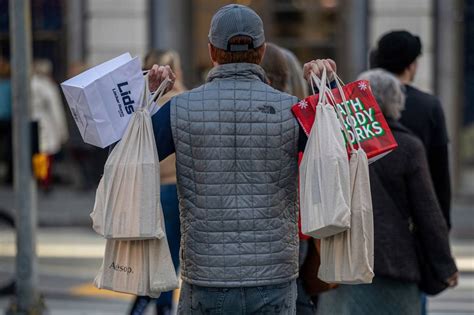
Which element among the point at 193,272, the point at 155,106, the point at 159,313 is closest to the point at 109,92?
the point at 155,106

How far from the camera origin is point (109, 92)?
13.3ft

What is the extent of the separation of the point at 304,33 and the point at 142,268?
486 inches

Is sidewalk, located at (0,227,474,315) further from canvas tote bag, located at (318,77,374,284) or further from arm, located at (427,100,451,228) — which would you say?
canvas tote bag, located at (318,77,374,284)

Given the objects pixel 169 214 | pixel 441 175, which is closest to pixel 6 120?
pixel 169 214

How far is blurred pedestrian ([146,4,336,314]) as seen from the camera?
12.6 feet

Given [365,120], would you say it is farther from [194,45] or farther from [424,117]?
[194,45]

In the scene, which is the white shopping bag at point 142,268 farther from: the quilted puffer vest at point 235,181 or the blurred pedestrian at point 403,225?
the blurred pedestrian at point 403,225

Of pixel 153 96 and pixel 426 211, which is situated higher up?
pixel 153 96

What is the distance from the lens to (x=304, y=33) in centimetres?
1596

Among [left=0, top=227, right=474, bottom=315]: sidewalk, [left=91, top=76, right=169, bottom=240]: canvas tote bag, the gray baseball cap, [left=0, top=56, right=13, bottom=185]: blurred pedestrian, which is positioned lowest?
[left=0, top=227, right=474, bottom=315]: sidewalk

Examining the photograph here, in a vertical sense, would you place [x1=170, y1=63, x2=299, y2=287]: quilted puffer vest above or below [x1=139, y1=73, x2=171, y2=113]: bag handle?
below

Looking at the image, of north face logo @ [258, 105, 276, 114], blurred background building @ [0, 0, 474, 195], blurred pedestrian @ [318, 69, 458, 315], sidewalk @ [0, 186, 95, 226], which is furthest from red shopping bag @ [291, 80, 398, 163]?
blurred background building @ [0, 0, 474, 195]

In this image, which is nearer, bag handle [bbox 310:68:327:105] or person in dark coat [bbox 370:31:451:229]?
bag handle [bbox 310:68:327:105]

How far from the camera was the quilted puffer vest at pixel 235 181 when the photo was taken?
3.84 meters
